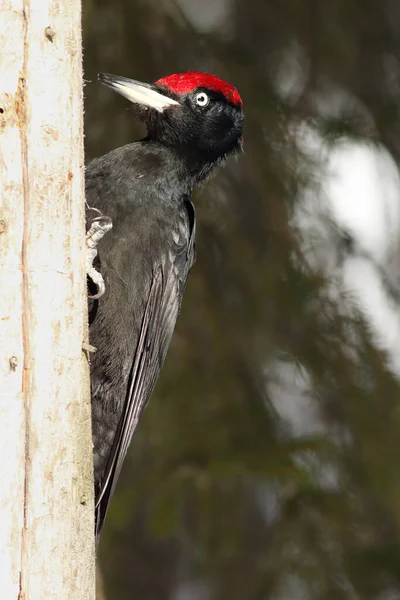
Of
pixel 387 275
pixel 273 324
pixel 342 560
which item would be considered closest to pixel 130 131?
pixel 273 324

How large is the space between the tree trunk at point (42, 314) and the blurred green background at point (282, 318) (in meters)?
2.11

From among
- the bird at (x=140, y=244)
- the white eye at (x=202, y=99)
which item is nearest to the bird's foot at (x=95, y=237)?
the bird at (x=140, y=244)

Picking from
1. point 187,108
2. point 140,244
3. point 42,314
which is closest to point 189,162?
point 187,108

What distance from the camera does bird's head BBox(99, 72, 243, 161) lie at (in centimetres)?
369

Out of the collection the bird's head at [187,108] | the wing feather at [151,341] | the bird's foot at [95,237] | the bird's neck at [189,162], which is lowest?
the wing feather at [151,341]

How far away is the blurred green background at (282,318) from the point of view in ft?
14.7

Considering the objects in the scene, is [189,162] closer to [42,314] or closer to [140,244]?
[140,244]

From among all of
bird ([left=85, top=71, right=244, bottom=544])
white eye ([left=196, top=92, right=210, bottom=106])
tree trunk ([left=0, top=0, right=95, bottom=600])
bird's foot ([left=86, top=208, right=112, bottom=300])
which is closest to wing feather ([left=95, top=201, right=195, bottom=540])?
bird ([left=85, top=71, right=244, bottom=544])

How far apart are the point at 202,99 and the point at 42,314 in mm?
1736

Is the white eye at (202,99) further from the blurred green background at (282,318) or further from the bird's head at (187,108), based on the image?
the blurred green background at (282,318)

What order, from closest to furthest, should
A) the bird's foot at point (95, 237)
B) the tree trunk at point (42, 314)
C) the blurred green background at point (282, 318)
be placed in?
the tree trunk at point (42, 314) < the bird's foot at point (95, 237) < the blurred green background at point (282, 318)

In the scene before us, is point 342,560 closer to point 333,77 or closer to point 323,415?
point 323,415

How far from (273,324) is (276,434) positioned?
0.53 meters

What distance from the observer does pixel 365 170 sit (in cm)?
554
